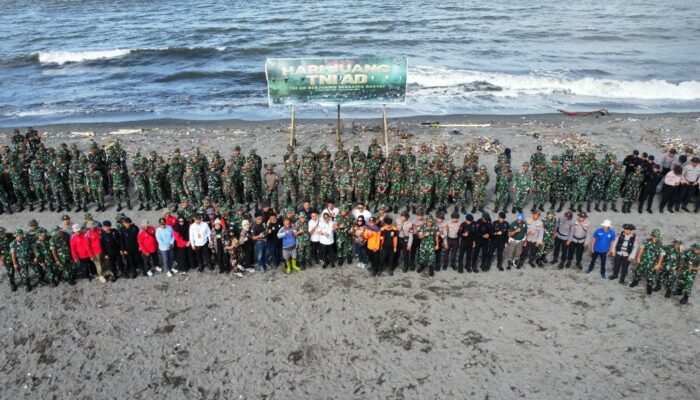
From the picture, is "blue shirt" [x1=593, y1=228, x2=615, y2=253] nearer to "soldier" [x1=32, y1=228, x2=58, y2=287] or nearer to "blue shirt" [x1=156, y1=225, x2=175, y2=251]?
"blue shirt" [x1=156, y1=225, x2=175, y2=251]

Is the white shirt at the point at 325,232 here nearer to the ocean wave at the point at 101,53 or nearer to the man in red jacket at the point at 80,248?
the man in red jacket at the point at 80,248

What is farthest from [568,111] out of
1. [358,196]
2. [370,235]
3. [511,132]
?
[370,235]

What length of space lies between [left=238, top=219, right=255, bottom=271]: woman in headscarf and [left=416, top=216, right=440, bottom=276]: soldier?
3710 mm

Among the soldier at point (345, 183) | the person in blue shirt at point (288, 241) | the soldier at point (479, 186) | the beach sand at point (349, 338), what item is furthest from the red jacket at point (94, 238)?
the soldier at point (479, 186)

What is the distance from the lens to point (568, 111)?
24.4m

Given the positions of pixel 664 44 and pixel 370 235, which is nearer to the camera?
pixel 370 235

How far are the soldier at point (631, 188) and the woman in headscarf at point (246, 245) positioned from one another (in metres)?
10.3

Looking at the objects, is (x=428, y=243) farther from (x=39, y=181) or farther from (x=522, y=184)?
(x=39, y=181)

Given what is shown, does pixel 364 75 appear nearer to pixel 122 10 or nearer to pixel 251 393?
pixel 251 393

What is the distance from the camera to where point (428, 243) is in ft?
33.0

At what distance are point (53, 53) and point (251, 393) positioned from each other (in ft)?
135

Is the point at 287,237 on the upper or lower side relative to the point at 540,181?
lower

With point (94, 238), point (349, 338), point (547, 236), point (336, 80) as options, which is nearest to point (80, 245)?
A: point (94, 238)

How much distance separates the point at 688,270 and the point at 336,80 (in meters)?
11.4
